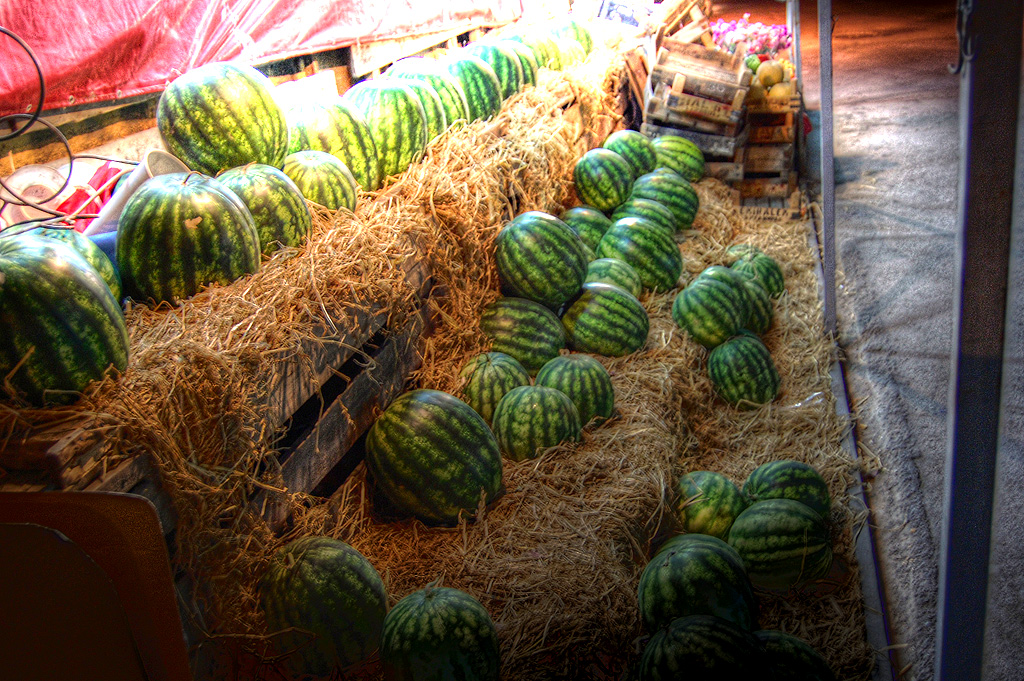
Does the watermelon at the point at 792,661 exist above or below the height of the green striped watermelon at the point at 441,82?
below

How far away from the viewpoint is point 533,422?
258cm

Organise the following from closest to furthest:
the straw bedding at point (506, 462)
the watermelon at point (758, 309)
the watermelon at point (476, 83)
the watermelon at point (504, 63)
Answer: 1. the straw bedding at point (506, 462)
2. the watermelon at point (758, 309)
3. the watermelon at point (476, 83)
4. the watermelon at point (504, 63)

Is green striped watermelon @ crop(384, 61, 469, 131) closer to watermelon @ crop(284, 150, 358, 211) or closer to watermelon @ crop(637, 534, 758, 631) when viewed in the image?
watermelon @ crop(284, 150, 358, 211)

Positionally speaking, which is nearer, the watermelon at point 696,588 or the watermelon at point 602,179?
the watermelon at point 696,588

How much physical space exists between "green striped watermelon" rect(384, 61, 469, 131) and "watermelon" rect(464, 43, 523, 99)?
711 millimetres

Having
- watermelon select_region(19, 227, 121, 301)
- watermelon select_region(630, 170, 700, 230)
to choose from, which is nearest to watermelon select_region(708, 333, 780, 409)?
watermelon select_region(630, 170, 700, 230)

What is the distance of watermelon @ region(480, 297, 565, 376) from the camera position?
3029 millimetres

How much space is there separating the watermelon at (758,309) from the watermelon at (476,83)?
5.49ft

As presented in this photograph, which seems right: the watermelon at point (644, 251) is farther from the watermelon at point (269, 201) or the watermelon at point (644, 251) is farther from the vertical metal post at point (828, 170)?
the watermelon at point (269, 201)

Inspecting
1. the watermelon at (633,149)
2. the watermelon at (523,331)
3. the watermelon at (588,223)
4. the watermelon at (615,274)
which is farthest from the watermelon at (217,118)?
the watermelon at (633,149)

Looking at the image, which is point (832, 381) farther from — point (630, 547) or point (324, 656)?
point (324, 656)

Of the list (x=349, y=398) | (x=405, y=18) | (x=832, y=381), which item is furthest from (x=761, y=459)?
(x=405, y=18)

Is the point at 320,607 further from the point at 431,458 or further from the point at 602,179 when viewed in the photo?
the point at 602,179

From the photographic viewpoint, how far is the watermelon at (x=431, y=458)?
7.40 feet
